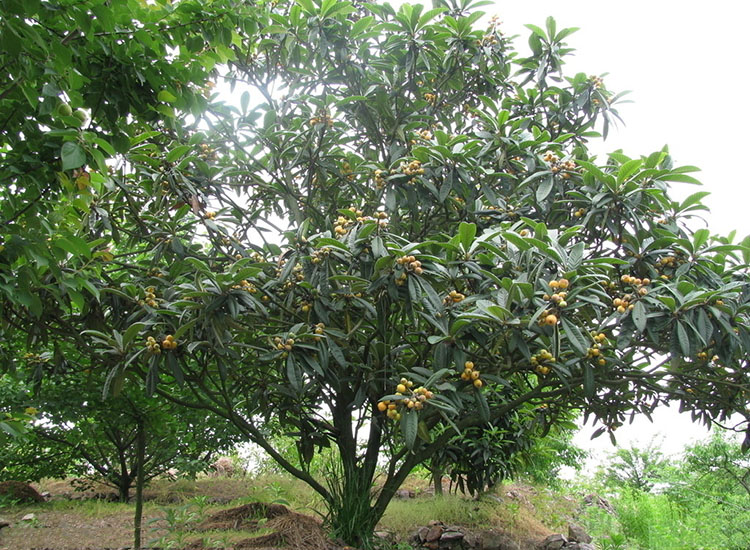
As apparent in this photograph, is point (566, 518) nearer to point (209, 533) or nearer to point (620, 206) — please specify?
point (209, 533)

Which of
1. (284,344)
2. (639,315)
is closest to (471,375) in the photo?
(639,315)

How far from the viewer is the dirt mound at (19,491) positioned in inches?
254

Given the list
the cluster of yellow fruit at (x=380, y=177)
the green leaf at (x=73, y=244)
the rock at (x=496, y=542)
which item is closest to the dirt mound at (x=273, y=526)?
the rock at (x=496, y=542)

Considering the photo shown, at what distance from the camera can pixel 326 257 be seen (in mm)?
3234

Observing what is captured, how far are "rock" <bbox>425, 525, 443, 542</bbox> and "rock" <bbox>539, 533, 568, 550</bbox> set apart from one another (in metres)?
1.11

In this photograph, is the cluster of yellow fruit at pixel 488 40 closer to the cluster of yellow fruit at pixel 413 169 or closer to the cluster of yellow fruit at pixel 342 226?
the cluster of yellow fruit at pixel 413 169

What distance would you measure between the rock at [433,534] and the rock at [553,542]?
1.11 metres

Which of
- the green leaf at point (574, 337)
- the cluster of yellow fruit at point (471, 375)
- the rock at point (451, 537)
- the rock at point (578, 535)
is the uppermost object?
the green leaf at point (574, 337)

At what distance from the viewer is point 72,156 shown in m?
1.73

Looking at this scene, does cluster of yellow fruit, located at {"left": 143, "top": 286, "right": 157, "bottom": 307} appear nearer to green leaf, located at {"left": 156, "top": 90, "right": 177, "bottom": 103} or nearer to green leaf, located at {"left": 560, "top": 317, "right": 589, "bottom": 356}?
green leaf, located at {"left": 156, "top": 90, "right": 177, "bottom": 103}

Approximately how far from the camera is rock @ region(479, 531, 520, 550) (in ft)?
17.0

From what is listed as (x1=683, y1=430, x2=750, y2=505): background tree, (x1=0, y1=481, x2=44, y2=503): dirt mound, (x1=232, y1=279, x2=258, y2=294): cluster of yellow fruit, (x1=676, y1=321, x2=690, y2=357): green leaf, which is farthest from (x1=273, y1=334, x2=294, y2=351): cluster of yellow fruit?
(x1=683, y1=430, x2=750, y2=505): background tree

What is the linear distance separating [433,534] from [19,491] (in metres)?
5.11

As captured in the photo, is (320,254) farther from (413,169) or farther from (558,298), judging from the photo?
(558,298)
